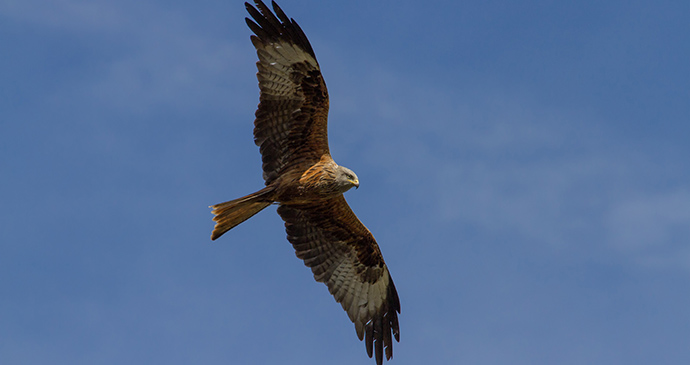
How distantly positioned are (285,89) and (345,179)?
4.87ft

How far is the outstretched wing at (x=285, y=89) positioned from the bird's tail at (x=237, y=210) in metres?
0.49

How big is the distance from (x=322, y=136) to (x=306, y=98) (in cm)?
59

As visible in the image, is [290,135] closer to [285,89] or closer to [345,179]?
[285,89]

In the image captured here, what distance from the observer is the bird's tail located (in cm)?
1166

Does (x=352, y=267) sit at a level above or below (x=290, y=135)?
below

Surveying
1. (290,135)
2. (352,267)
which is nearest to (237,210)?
(290,135)

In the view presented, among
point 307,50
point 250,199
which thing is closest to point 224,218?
point 250,199

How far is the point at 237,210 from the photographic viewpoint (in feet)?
38.6

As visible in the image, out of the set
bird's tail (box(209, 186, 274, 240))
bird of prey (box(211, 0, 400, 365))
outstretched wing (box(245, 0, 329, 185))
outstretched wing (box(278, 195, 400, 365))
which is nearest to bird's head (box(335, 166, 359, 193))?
bird of prey (box(211, 0, 400, 365))

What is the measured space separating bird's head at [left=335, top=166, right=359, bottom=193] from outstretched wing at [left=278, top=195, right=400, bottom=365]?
47.8 inches

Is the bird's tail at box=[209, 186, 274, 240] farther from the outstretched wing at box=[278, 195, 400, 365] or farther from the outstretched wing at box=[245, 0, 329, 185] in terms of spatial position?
the outstretched wing at box=[278, 195, 400, 365]

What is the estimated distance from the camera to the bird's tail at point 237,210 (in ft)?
38.2

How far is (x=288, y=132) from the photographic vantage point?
39.4 ft

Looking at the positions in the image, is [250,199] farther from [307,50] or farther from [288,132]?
[307,50]
